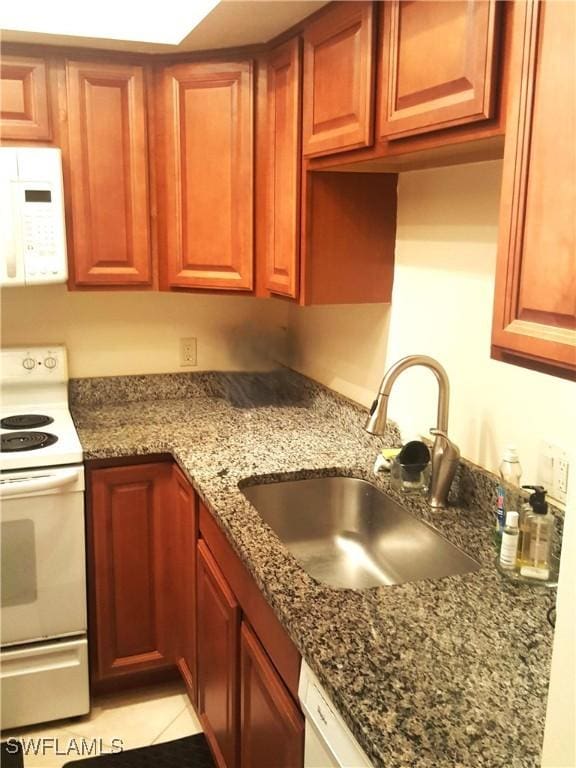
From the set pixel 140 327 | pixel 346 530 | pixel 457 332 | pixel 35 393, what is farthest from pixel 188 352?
pixel 457 332

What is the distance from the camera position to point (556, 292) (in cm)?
103

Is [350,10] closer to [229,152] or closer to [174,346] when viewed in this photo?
[229,152]

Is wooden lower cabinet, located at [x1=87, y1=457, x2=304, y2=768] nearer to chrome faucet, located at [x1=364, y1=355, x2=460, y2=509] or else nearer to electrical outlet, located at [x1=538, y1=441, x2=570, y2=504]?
chrome faucet, located at [x1=364, y1=355, x2=460, y2=509]

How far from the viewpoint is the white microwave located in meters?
2.21

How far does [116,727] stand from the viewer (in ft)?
7.59

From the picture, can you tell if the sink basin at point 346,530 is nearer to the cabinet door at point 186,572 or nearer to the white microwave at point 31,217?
the cabinet door at point 186,572

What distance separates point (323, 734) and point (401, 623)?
0.23 metres

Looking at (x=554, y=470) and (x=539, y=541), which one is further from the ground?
(x=554, y=470)

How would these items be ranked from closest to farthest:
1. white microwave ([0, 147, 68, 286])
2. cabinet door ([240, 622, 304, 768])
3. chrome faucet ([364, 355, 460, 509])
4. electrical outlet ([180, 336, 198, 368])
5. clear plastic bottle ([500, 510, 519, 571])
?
cabinet door ([240, 622, 304, 768])
clear plastic bottle ([500, 510, 519, 571])
chrome faucet ([364, 355, 460, 509])
white microwave ([0, 147, 68, 286])
electrical outlet ([180, 336, 198, 368])

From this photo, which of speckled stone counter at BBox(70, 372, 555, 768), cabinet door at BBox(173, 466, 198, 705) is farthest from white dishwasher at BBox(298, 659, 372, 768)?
cabinet door at BBox(173, 466, 198, 705)

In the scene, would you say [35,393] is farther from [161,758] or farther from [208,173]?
[161,758]

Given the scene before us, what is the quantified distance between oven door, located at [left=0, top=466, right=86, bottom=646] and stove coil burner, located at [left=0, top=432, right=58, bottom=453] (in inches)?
3.3

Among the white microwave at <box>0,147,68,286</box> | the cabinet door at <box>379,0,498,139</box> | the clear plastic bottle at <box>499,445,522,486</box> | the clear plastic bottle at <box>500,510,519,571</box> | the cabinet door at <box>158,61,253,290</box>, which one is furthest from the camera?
the cabinet door at <box>158,61,253,290</box>

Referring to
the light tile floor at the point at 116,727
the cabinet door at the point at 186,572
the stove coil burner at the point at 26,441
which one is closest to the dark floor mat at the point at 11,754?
the light tile floor at the point at 116,727
